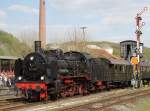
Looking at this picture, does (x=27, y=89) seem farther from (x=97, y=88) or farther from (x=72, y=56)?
(x=97, y=88)

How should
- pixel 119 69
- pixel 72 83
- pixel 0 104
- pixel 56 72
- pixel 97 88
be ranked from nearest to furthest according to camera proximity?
pixel 0 104, pixel 56 72, pixel 72 83, pixel 97 88, pixel 119 69

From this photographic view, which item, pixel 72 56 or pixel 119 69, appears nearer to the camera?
pixel 72 56

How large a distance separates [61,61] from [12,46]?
8287cm

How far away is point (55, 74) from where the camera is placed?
22.8 meters

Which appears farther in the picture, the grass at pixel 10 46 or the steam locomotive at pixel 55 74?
the grass at pixel 10 46

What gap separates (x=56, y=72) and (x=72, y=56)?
15.2ft

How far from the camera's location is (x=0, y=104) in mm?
21094

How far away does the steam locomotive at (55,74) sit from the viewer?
22.6m

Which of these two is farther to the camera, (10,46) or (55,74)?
(10,46)

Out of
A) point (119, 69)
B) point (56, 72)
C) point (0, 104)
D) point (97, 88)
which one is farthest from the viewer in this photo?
point (119, 69)

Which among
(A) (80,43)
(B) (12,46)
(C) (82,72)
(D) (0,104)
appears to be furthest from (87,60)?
(B) (12,46)

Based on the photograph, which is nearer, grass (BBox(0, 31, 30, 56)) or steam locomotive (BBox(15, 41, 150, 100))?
steam locomotive (BBox(15, 41, 150, 100))

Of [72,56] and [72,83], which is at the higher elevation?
[72,56]

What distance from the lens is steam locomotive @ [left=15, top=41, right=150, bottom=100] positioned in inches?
889
